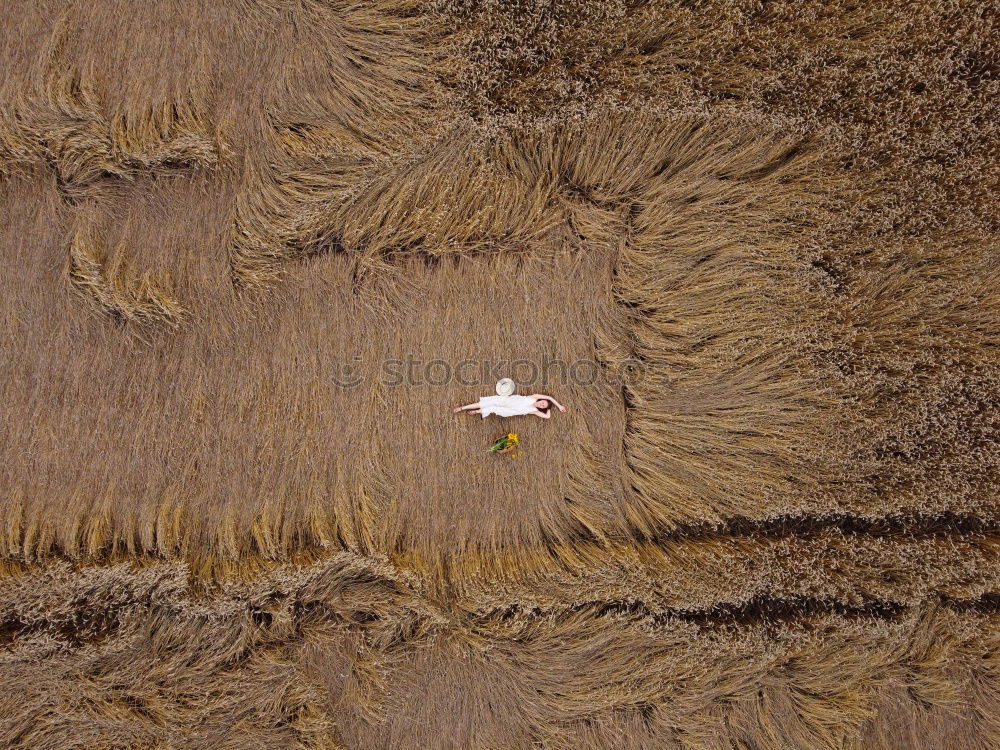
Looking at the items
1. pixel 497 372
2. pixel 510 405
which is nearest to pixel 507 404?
pixel 510 405

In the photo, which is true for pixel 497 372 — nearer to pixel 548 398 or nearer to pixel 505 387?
pixel 505 387

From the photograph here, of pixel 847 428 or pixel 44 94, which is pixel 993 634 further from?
pixel 44 94

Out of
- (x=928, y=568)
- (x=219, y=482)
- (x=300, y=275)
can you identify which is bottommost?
(x=928, y=568)

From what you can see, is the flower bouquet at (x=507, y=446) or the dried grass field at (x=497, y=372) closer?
the dried grass field at (x=497, y=372)

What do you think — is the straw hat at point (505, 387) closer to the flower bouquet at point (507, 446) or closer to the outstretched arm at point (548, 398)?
the outstretched arm at point (548, 398)

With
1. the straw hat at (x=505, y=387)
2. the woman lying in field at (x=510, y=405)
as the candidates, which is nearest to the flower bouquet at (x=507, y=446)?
the woman lying in field at (x=510, y=405)

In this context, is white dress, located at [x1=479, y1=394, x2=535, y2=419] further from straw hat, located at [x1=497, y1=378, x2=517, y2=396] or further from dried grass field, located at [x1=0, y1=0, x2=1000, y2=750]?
dried grass field, located at [x1=0, y1=0, x2=1000, y2=750]

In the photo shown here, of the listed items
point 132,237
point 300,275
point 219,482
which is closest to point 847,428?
point 300,275
